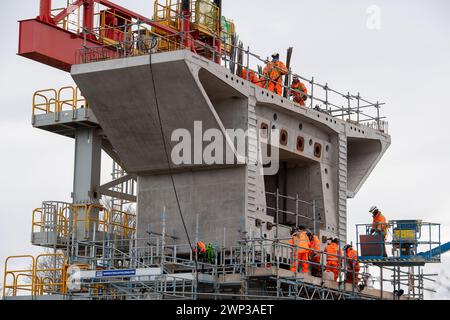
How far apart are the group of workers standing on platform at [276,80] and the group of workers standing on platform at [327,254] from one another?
14.0ft

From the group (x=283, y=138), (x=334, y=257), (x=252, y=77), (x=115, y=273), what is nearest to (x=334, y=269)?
(x=334, y=257)

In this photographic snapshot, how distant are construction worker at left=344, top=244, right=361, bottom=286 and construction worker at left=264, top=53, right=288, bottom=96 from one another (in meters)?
5.28

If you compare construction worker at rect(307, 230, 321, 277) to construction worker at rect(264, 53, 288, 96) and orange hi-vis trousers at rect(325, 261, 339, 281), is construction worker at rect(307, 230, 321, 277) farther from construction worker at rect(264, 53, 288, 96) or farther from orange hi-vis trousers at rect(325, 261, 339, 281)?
construction worker at rect(264, 53, 288, 96)

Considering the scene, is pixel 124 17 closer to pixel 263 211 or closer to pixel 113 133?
pixel 113 133

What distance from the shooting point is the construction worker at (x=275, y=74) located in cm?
3531

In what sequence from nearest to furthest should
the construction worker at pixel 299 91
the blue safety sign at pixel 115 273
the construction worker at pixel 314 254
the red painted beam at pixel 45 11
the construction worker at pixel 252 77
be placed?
the blue safety sign at pixel 115 273 → the construction worker at pixel 314 254 → the construction worker at pixel 252 77 → the red painted beam at pixel 45 11 → the construction worker at pixel 299 91

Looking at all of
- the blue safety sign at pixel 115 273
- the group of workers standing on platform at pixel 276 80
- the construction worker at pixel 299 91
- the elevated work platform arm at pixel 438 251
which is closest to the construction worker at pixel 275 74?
the group of workers standing on platform at pixel 276 80

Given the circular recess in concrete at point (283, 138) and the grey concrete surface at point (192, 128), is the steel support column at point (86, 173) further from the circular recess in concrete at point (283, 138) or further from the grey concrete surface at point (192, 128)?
the circular recess in concrete at point (283, 138)

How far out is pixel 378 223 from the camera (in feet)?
113

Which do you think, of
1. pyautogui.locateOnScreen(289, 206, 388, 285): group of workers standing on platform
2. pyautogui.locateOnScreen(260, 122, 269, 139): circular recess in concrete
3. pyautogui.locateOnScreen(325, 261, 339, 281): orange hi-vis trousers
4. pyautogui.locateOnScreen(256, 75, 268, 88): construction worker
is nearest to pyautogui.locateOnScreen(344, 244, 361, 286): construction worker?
pyautogui.locateOnScreen(289, 206, 388, 285): group of workers standing on platform

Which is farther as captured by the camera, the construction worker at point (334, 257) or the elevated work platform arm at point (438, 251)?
the elevated work platform arm at point (438, 251)

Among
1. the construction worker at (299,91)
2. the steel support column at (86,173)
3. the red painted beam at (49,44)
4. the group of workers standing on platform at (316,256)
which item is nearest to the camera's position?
the group of workers standing on platform at (316,256)
